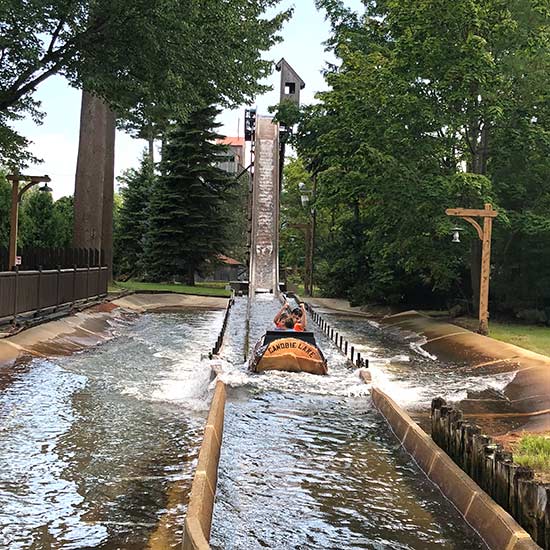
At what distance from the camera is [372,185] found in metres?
23.1

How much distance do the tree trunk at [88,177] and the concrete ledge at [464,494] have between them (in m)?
19.7

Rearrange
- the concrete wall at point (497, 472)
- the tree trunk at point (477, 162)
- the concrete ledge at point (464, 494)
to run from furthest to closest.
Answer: the tree trunk at point (477, 162)
the concrete ledge at point (464, 494)
the concrete wall at point (497, 472)

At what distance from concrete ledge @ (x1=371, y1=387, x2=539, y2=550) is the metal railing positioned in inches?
362

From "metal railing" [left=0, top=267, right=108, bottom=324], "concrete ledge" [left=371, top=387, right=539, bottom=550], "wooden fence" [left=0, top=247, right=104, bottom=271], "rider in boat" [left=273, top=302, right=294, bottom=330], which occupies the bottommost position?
"concrete ledge" [left=371, top=387, right=539, bottom=550]

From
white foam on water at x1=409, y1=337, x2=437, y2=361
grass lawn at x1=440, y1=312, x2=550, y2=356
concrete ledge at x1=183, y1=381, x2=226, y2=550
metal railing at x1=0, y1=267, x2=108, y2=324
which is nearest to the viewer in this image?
concrete ledge at x1=183, y1=381, x2=226, y2=550

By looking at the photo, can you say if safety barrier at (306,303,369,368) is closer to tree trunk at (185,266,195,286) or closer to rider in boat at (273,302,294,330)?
rider in boat at (273,302,294,330)

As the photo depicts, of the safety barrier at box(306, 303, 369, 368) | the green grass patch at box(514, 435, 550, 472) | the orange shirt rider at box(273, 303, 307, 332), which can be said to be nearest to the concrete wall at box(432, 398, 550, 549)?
the green grass patch at box(514, 435, 550, 472)

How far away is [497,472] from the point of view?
5.96 metres

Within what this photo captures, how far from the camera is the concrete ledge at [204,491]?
15.5 feet

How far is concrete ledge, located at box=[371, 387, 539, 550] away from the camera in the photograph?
5305 millimetres

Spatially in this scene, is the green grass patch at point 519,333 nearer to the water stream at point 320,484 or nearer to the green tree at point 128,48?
the water stream at point 320,484

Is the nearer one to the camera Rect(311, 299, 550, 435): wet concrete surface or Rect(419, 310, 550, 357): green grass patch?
Rect(311, 299, 550, 435): wet concrete surface

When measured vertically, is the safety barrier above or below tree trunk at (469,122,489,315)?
below

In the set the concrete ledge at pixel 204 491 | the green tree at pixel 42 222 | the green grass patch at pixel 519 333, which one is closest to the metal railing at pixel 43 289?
the concrete ledge at pixel 204 491
